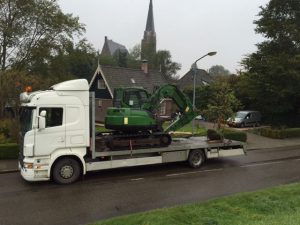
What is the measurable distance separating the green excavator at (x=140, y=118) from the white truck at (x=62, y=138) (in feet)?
1.97

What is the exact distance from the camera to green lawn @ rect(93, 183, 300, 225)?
799cm

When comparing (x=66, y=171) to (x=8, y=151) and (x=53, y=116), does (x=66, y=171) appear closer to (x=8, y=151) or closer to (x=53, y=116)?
(x=53, y=116)

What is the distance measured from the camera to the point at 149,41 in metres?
102

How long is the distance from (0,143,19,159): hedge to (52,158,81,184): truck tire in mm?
5630

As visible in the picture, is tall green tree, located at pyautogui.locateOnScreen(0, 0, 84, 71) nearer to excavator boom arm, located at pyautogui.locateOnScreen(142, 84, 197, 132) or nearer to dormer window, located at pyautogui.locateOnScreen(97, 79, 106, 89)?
dormer window, located at pyautogui.locateOnScreen(97, 79, 106, 89)

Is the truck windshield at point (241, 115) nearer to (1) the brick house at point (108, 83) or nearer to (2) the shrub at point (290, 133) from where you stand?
(1) the brick house at point (108, 83)

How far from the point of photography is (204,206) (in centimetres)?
923

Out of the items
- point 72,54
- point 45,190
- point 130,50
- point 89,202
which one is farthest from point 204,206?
point 130,50

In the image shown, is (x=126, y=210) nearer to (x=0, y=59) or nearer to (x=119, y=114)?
(x=119, y=114)

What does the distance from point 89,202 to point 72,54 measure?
30.1 metres

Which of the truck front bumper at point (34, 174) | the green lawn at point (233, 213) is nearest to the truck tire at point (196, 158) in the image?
the green lawn at point (233, 213)

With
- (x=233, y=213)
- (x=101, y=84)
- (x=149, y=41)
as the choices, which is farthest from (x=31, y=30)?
(x=149, y=41)

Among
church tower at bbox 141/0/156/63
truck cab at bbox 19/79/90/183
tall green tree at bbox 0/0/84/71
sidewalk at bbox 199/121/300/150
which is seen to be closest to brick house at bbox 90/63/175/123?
tall green tree at bbox 0/0/84/71

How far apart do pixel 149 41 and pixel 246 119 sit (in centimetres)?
6991
